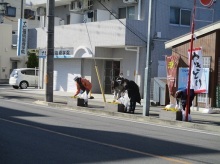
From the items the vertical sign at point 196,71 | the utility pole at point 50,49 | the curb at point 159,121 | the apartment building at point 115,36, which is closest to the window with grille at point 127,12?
the apartment building at point 115,36

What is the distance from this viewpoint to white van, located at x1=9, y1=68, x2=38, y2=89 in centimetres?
3350

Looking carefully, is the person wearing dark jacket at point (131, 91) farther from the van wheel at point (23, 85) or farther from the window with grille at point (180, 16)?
the van wheel at point (23, 85)

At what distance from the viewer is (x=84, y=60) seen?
30.1m

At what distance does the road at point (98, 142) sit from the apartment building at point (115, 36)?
34.6 ft

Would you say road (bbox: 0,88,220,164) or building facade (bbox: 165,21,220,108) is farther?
building facade (bbox: 165,21,220,108)

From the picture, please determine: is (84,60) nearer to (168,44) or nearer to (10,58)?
(168,44)

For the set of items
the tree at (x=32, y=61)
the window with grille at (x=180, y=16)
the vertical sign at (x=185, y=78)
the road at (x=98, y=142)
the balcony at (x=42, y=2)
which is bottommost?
the road at (x=98, y=142)

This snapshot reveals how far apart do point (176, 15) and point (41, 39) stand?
11.6 m

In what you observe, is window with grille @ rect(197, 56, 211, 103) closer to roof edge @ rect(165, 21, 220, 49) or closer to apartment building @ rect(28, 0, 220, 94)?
roof edge @ rect(165, 21, 220, 49)

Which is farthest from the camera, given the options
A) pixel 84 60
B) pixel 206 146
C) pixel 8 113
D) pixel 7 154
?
pixel 84 60

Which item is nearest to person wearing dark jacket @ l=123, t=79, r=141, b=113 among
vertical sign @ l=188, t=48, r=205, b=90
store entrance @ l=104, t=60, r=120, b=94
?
vertical sign @ l=188, t=48, r=205, b=90

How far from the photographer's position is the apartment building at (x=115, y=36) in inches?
1001

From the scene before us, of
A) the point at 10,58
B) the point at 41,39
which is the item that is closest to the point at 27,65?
the point at 10,58

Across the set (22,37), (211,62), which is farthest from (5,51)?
(211,62)
